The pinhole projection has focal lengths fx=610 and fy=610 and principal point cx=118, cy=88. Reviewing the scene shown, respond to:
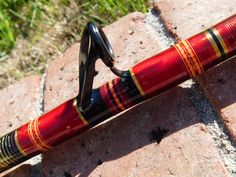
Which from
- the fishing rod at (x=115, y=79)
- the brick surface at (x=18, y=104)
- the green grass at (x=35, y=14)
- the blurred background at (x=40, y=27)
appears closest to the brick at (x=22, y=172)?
the brick surface at (x=18, y=104)

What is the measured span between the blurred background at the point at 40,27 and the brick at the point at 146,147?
1.19 ft

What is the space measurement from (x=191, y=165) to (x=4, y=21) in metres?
0.83

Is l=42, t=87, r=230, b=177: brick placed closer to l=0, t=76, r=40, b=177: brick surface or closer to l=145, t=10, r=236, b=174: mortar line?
l=145, t=10, r=236, b=174: mortar line

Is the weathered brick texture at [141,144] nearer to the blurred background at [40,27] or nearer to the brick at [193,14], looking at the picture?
the brick at [193,14]

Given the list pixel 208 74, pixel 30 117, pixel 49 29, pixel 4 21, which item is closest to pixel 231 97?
pixel 208 74


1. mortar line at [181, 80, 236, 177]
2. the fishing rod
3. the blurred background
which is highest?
the blurred background

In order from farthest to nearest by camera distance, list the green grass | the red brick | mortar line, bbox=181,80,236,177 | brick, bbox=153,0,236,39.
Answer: the green grass, the red brick, brick, bbox=153,0,236,39, mortar line, bbox=181,80,236,177

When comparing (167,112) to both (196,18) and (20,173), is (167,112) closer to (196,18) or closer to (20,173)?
(196,18)

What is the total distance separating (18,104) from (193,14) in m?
0.48

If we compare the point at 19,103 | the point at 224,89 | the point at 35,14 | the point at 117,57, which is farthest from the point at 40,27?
the point at 224,89

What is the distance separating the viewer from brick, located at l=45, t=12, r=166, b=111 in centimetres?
137

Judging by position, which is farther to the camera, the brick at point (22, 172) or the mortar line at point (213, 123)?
the brick at point (22, 172)

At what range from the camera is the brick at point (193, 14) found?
132cm

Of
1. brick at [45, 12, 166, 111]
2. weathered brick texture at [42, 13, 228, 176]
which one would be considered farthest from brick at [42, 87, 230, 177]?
brick at [45, 12, 166, 111]
